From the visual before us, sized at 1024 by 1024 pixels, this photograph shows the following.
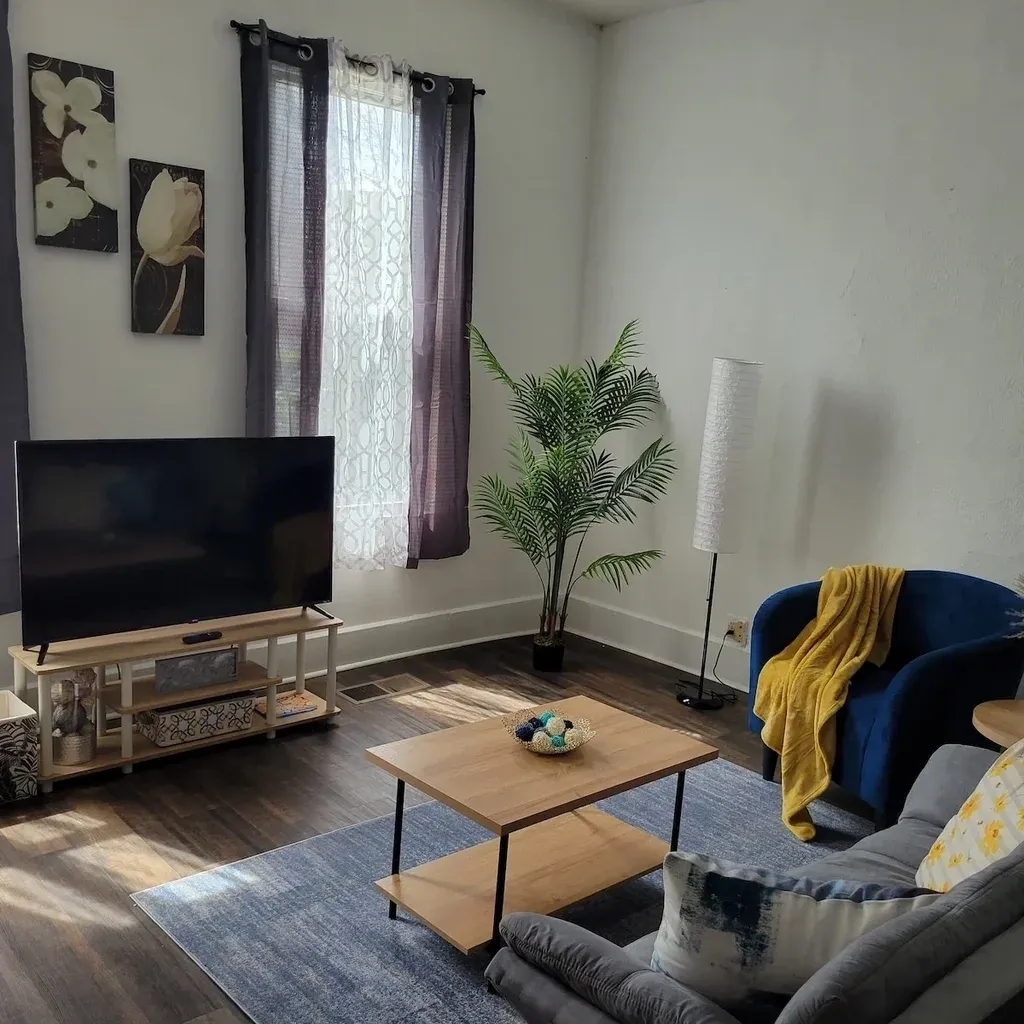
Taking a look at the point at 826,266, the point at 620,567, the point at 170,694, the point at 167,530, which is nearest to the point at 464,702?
the point at 620,567

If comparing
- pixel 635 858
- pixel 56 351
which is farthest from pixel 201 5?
pixel 635 858

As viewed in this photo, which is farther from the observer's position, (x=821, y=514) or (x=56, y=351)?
(x=821, y=514)

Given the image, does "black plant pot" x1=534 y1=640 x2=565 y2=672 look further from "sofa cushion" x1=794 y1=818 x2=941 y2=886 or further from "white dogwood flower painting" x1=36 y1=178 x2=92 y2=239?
"white dogwood flower painting" x1=36 y1=178 x2=92 y2=239

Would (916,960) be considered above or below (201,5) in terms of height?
below

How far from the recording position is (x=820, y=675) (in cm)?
344

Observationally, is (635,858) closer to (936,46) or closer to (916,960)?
(916,960)

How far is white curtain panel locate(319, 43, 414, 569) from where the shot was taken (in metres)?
4.15

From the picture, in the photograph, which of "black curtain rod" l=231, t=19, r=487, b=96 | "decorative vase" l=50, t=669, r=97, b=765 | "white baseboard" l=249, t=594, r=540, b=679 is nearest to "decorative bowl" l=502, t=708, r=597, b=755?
"decorative vase" l=50, t=669, r=97, b=765

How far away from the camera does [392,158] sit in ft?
14.1

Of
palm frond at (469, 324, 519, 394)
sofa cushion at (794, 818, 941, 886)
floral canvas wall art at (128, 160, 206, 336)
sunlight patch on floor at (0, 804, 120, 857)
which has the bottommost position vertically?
sunlight patch on floor at (0, 804, 120, 857)

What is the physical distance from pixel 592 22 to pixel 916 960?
4756mm

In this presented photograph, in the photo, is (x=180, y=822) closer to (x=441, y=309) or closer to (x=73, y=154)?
(x=73, y=154)

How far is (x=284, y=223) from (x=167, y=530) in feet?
4.38

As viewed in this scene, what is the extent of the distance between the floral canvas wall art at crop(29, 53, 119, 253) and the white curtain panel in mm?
879
